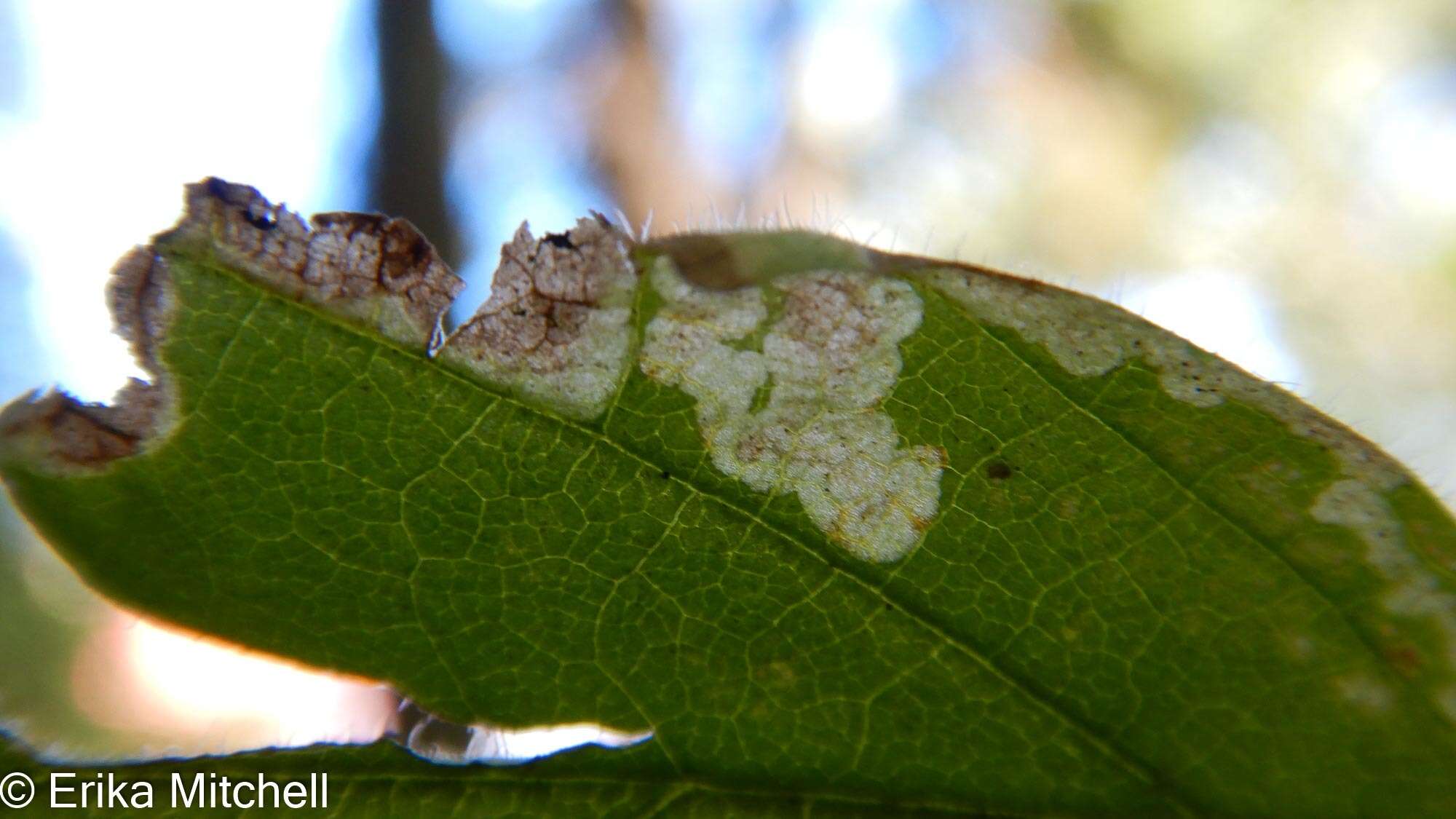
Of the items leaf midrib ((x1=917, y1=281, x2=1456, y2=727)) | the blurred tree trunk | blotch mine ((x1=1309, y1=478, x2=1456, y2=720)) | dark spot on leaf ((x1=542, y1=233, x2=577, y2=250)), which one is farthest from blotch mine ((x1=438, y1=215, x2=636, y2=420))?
the blurred tree trunk

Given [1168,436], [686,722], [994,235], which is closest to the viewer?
[1168,436]

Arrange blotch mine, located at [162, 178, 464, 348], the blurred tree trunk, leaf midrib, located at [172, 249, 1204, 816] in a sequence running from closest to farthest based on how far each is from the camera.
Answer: blotch mine, located at [162, 178, 464, 348]
leaf midrib, located at [172, 249, 1204, 816]
the blurred tree trunk

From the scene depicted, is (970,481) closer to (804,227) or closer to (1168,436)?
(1168,436)

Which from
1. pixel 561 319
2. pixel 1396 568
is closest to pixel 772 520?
pixel 561 319

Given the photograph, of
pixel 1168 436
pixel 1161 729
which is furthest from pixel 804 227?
pixel 1161 729

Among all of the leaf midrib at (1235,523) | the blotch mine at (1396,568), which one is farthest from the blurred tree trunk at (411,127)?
the blotch mine at (1396,568)

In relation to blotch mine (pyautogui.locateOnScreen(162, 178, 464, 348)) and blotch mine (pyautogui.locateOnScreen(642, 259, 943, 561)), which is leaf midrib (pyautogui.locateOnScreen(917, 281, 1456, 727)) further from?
blotch mine (pyautogui.locateOnScreen(162, 178, 464, 348))
